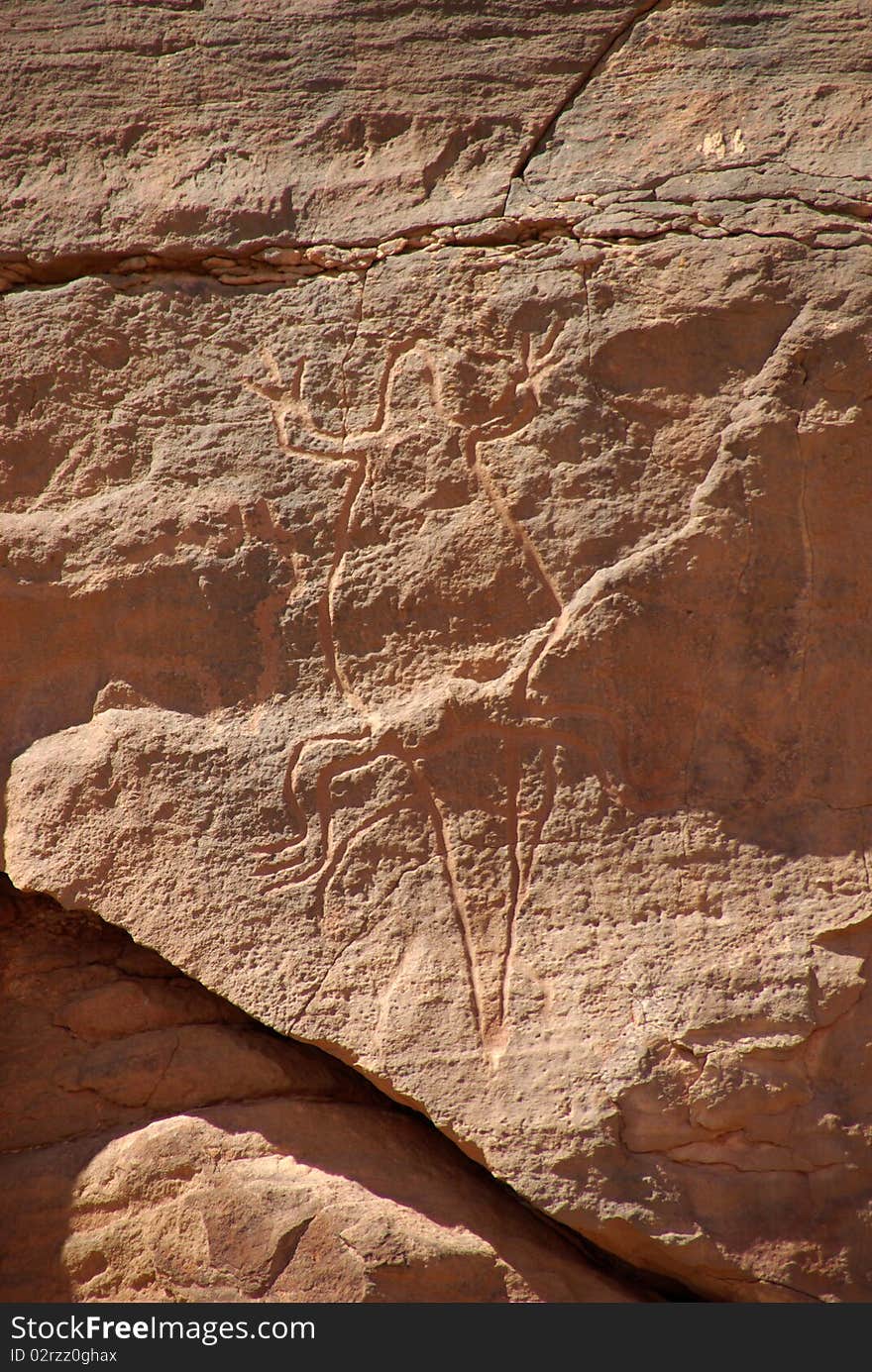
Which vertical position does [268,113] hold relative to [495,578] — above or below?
above

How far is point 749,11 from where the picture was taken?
2318mm

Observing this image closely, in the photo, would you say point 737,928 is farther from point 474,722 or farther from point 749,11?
point 749,11

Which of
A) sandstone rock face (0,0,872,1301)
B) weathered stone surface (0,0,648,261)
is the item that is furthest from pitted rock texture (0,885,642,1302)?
weathered stone surface (0,0,648,261)

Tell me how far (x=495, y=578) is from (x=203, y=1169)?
1212 millimetres

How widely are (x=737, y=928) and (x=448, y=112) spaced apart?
5.36ft

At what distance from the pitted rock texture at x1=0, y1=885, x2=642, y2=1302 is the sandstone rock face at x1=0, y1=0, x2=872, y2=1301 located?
0.10 m

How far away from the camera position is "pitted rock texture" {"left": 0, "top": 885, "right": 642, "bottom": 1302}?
210 centimetres

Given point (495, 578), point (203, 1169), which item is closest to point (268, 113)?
point (495, 578)

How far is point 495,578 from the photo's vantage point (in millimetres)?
2240

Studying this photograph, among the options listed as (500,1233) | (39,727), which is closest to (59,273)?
(39,727)

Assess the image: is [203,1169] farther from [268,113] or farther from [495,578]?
[268,113]

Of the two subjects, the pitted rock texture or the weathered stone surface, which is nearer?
the pitted rock texture

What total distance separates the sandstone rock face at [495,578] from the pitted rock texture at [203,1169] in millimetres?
96

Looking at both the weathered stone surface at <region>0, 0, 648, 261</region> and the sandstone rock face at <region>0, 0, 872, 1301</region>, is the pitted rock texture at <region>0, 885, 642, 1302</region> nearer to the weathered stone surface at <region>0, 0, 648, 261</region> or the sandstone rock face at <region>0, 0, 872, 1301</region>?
the sandstone rock face at <region>0, 0, 872, 1301</region>
